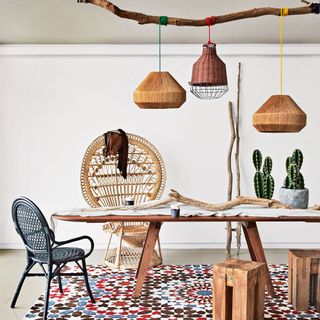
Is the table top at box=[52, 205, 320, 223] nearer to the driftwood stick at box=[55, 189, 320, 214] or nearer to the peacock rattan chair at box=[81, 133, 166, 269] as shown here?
the driftwood stick at box=[55, 189, 320, 214]

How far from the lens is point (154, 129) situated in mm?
6316

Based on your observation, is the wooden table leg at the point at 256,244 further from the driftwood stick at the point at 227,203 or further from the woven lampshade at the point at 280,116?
the woven lampshade at the point at 280,116

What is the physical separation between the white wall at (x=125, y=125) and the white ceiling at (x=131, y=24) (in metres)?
0.33

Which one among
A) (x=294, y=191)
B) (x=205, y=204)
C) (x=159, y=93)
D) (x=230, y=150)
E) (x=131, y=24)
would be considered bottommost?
(x=205, y=204)

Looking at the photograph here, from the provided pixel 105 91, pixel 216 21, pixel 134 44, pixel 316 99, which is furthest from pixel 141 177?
pixel 216 21

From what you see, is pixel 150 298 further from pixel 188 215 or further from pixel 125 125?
pixel 125 125

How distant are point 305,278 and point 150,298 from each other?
1247mm

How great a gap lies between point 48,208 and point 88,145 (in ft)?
2.94

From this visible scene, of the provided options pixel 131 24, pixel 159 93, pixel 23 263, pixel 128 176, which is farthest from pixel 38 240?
pixel 131 24

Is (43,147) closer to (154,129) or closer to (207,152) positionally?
(154,129)

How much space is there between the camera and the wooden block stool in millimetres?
3502

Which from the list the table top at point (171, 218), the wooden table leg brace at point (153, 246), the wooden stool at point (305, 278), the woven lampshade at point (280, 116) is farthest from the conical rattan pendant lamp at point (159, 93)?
the wooden stool at point (305, 278)

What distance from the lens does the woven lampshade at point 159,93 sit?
3877 mm

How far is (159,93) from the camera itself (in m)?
3.87
